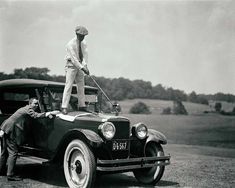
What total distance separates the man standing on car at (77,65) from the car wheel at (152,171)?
1442mm

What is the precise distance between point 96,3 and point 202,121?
42.3ft

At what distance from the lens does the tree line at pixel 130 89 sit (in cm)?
1612

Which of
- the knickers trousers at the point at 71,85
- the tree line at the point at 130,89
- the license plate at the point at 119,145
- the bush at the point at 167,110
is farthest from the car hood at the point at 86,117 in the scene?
the bush at the point at 167,110

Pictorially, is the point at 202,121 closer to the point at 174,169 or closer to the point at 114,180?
the point at 174,169

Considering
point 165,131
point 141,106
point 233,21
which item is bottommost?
point 165,131

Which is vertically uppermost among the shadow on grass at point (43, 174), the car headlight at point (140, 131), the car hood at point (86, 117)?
the car hood at point (86, 117)

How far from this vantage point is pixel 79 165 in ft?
18.0

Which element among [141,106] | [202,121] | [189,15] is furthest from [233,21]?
[141,106]

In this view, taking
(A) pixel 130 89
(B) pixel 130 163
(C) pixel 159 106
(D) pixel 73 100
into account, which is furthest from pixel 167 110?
(B) pixel 130 163

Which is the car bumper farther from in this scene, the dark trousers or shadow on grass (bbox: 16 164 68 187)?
the dark trousers

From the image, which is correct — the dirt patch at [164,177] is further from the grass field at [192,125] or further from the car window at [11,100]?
the grass field at [192,125]

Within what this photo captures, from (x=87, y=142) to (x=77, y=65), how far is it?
158 cm

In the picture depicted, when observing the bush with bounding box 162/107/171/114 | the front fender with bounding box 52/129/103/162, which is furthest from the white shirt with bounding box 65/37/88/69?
the bush with bounding box 162/107/171/114

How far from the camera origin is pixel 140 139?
611 centimetres
